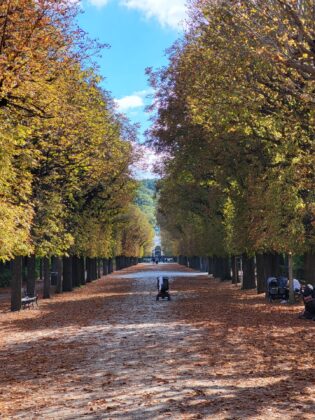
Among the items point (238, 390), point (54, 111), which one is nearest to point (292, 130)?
point (54, 111)

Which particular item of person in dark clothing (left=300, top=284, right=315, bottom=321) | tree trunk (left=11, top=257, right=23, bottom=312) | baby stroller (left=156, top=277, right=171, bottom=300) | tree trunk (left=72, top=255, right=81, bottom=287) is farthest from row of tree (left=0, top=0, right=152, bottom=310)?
person in dark clothing (left=300, top=284, right=315, bottom=321)

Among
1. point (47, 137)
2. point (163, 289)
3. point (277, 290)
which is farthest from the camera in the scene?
point (163, 289)

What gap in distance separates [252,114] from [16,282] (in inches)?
501

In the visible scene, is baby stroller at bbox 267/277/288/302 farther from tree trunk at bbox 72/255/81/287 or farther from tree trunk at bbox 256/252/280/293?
tree trunk at bbox 72/255/81/287

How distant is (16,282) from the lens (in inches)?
970

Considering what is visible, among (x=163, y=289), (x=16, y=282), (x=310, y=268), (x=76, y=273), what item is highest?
(x=310, y=268)

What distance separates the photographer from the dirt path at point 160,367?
7852 millimetres

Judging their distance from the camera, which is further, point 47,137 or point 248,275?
point 248,275

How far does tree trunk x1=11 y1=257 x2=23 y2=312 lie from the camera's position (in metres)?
24.5

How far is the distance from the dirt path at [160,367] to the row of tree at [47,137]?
337 centimetres

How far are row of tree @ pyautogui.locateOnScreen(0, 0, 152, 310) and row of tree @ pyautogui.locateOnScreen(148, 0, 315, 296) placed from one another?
4.24 m

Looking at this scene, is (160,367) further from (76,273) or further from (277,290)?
(76,273)

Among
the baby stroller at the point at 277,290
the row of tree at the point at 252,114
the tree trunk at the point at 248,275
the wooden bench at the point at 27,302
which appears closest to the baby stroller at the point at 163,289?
the row of tree at the point at 252,114

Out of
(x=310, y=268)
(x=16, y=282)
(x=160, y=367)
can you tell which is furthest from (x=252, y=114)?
(x=16, y=282)
